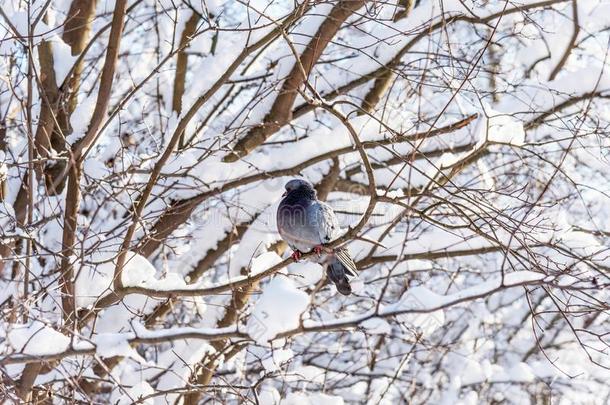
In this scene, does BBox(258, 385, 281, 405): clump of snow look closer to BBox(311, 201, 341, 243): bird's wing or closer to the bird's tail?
the bird's tail

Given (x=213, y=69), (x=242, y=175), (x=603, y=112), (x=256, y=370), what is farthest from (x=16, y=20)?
(x=603, y=112)

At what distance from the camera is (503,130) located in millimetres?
4246

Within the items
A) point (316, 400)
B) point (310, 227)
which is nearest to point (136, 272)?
point (310, 227)

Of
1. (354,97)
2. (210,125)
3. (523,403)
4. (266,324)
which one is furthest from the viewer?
(523,403)

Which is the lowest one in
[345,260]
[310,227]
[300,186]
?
[345,260]

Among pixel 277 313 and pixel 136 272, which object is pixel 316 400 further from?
pixel 277 313

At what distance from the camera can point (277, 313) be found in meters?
2.44

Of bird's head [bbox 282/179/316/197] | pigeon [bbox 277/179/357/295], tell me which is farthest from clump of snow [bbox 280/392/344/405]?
bird's head [bbox 282/179/316/197]

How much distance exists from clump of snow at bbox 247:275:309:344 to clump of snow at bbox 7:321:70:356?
2.51 ft

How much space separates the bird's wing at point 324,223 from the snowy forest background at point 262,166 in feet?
0.81

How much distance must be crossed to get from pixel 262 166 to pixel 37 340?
9.06ft

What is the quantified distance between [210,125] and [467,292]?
3906 millimetres

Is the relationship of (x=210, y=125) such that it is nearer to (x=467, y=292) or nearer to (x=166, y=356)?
(x=166, y=356)

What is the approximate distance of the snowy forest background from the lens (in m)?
3.70
